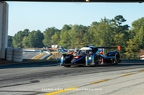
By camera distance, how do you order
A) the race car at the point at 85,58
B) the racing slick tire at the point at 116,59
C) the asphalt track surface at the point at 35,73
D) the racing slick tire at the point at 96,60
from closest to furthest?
the asphalt track surface at the point at 35,73
the race car at the point at 85,58
the racing slick tire at the point at 96,60
the racing slick tire at the point at 116,59

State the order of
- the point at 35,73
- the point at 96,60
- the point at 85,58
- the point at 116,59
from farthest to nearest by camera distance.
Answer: the point at 116,59 → the point at 96,60 → the point at 85,58 → the point at 35,73

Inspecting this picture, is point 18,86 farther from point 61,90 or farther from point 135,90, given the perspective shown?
point 135,90

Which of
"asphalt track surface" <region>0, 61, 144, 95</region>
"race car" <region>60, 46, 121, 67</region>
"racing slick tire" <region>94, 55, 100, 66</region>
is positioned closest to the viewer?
"asphalt track surface" <region>0, 61, 144, 95</region>

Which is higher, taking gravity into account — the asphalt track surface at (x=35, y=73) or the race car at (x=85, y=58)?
the race car at (x=85, y=58)

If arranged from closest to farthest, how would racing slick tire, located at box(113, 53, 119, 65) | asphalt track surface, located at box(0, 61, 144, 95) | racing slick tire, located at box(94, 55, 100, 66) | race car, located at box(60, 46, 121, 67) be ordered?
asphalt track surface, located at box(0, 61, 144, 95) → race car, located at box(60, 46, 121, 67) → racing slick tire, located at box(94, 55, 100, 66) → racing slick tire, located at box(113, 53, 119, 65)

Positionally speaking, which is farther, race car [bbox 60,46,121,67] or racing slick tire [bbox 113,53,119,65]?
racing slick tire [bbox 113,53,119,65]

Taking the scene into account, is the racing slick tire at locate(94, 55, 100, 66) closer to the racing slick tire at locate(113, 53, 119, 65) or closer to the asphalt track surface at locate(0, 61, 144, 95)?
the asphalt track surface at locate(0, 61, 144, 95)

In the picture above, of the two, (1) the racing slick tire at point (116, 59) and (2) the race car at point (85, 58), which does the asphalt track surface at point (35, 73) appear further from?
(1) the racing slick tire at point (116, 59)

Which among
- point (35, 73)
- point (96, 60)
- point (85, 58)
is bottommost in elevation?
point (35, 73)

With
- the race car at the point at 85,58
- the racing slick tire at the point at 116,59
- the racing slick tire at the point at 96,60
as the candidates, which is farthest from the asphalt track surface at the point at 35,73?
the racing slick tire at the point at 116,59

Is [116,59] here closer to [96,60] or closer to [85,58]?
[96,60]

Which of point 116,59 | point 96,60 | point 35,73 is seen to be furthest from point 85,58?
point 35,73

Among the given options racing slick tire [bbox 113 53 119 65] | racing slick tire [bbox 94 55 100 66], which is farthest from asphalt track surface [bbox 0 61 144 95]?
racing slick tire [bbox 113 53 119 65]

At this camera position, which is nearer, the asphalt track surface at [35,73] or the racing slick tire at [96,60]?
the asphalt track surface at [35,73]
